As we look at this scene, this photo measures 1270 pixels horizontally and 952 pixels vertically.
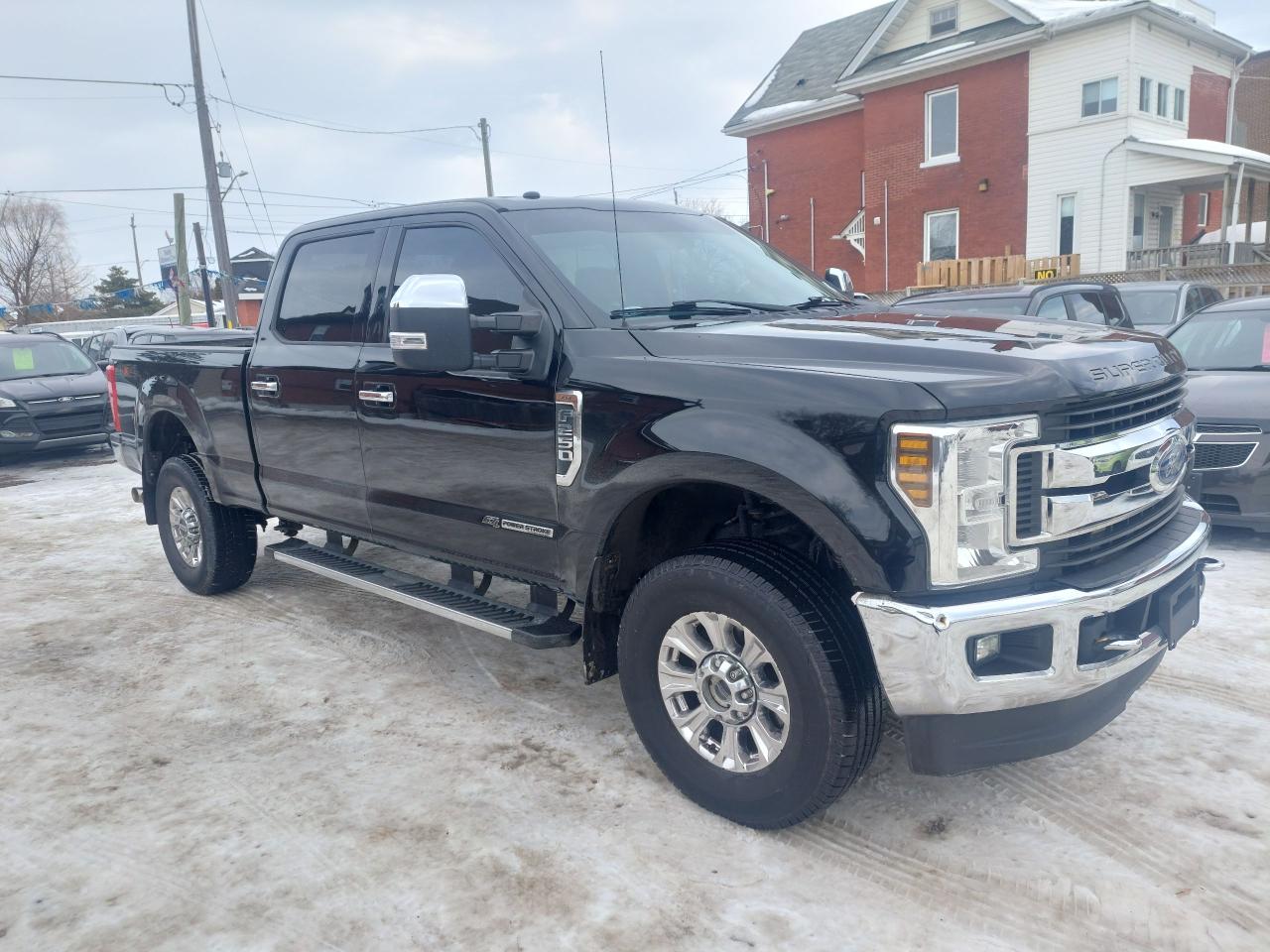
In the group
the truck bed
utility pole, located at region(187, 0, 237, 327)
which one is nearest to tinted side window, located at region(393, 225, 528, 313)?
the truck bed

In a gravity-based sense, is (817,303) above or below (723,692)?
above

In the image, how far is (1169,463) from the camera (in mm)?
3154

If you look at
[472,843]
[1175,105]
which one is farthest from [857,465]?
[1175,105]

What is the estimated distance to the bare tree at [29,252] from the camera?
2517 inches

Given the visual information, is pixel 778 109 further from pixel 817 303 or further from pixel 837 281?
pixel 817 303

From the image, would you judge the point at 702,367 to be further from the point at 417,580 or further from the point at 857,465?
the point at 417,580

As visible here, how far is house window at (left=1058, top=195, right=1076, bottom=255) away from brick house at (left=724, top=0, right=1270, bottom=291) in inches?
1.8

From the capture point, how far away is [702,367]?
3.07m

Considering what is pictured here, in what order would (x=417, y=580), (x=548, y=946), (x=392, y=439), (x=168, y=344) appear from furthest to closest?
1. (x=168, y=344)
2. (x=417, y=580)
3. (x=392, y=439)
4. (x=548, y=946)

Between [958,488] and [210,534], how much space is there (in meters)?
4.50

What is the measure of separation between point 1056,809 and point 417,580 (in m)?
2.73

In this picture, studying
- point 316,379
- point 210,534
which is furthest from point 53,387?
point 316,379

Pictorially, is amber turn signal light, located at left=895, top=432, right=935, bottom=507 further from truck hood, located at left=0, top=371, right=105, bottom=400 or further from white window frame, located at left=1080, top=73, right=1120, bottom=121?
white window frame, located at left=1080, top=73, right=1120, bottom=121

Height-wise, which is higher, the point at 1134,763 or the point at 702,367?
the point at 702,367
